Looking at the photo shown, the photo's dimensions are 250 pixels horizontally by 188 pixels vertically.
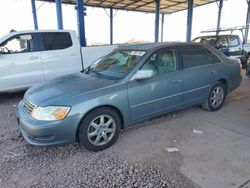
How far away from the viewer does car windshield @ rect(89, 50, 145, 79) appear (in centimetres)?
357

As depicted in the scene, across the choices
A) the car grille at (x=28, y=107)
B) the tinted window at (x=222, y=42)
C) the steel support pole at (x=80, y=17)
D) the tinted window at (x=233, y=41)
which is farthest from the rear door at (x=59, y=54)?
the tinted window at (x=233, y=41)

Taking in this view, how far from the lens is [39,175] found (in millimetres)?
2713

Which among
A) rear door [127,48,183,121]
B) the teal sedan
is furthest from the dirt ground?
→ rear door [127,48,183,121]

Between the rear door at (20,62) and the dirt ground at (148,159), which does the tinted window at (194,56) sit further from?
the rear door at (20,62)

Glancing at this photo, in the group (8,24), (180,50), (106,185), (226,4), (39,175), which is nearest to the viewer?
(106,185)

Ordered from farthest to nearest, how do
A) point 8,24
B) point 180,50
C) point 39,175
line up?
point 8,24
point 180,50
point 39,175

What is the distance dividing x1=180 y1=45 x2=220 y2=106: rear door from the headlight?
2255mm

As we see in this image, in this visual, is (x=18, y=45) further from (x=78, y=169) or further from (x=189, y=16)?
(x=189, y=16)

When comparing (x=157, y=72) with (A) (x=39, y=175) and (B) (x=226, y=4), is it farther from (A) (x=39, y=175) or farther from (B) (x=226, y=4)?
(B) (x=226, y=4)

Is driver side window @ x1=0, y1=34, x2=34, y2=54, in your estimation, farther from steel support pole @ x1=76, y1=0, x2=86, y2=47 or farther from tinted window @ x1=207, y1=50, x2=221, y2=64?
tinted window @ x1=207, y1=50, x2=221, y2=64

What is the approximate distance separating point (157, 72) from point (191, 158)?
4.88ft

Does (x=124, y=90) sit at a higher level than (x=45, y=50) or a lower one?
lower

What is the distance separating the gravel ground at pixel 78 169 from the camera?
8.36 feet

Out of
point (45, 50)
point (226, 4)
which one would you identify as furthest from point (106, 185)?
point (226, 4)
